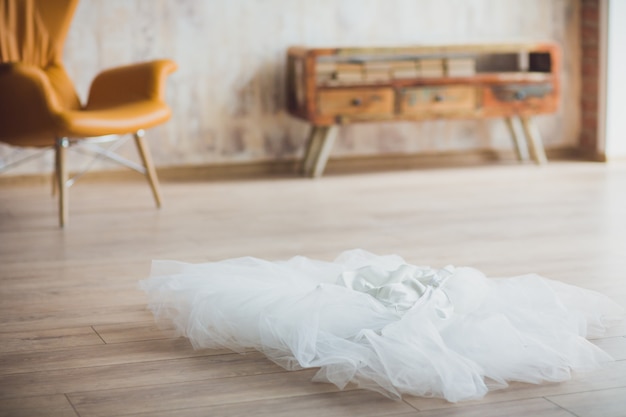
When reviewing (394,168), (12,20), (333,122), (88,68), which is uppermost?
(12,20)

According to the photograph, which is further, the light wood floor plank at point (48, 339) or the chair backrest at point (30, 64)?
the chair backrest at point (30, 64)

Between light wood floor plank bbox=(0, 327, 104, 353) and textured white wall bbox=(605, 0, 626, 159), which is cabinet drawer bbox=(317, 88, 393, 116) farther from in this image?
light wood floor plank bbox=(0, 327, 104, 353)

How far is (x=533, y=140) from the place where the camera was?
5105 millimetres

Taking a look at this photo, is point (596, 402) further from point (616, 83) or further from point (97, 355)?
point (616, 83)

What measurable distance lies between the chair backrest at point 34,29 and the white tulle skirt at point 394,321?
6.52 ft

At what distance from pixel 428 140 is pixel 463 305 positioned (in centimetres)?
331

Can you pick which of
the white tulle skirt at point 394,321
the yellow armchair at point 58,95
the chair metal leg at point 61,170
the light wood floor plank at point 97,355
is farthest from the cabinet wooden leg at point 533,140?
the light wood floor plank at point 97,355

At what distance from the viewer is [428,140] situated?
5.31 meters

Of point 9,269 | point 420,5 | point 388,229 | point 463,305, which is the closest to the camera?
point 463,305

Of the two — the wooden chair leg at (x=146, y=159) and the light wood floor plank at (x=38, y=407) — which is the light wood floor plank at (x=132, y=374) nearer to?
the light wood floor plank at (x=38, y=407)

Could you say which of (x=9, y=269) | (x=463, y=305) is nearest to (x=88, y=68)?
(x=9, y=269)

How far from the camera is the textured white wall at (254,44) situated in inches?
188

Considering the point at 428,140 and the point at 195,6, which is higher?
the point at 195,6

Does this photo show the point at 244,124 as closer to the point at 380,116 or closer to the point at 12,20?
the point at 380,116
